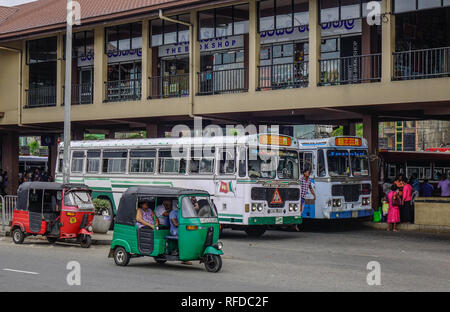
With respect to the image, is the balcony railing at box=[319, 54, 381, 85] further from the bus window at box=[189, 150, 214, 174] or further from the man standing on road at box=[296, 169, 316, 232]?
the bus window at box=[189, 150, 214, 174]

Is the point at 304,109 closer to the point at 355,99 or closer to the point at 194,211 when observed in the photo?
the point at 355,99

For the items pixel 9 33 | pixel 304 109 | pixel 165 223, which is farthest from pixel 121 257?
pixel 9 33

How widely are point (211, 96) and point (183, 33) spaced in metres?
3.81

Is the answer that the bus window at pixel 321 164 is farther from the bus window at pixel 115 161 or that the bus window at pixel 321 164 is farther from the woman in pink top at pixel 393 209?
the bus window at pixel 115 161

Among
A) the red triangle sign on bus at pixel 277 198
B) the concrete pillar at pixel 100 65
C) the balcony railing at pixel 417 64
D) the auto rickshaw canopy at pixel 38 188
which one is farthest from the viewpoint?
the concrete pillar at pixel 100 65

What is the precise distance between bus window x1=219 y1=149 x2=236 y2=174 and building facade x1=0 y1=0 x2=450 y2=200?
5966 millimetres

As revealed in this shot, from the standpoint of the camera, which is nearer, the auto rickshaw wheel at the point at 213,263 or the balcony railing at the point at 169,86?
the auto rickshaw wheel at the point at 213,263

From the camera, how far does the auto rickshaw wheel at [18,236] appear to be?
62.6 ft

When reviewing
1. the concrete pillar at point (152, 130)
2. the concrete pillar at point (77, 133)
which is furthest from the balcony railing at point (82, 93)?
the concrete pillar at point (152, 130)

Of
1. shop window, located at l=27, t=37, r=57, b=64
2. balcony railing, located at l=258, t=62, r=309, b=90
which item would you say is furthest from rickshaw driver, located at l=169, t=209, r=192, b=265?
shop window, located at l=27, t=37, r=57, b=64

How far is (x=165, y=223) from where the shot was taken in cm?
1383

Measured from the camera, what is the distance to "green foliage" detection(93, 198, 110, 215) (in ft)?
74.4

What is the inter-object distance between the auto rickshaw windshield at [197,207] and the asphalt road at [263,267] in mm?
1104

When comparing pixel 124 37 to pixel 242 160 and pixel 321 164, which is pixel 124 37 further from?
pixel 242 160
